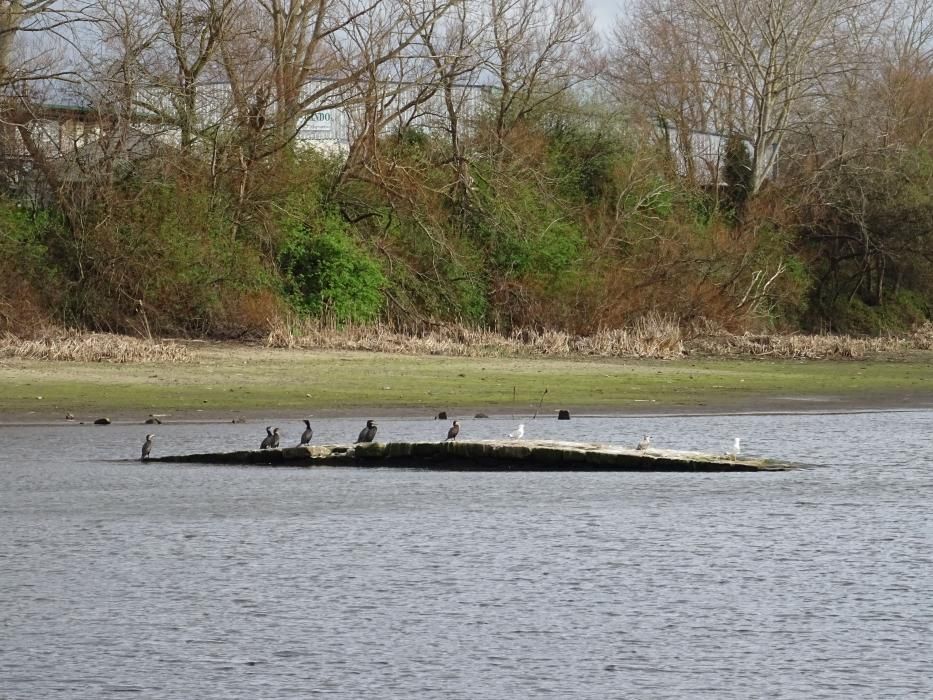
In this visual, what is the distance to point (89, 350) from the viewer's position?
27734 millimetres

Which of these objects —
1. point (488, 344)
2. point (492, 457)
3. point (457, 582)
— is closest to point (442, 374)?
point (488, 344)

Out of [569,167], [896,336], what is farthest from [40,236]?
[896,336]

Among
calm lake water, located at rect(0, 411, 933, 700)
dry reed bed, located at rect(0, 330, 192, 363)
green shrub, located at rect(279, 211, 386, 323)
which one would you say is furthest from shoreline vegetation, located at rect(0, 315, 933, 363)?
calm lake water, located at rect(0, 411, 933, 700)

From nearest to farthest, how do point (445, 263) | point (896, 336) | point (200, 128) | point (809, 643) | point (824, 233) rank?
point (809, 643) → point (200, 128) → point (445, 263) → point (896, 336) → point (824, 233)

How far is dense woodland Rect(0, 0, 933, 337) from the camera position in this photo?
34.6 m

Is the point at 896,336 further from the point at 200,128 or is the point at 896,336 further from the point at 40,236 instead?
the point at 40,236

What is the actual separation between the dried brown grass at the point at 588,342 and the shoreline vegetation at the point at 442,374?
0.17ft

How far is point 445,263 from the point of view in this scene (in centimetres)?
3978

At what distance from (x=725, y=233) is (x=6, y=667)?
38624 millimetres

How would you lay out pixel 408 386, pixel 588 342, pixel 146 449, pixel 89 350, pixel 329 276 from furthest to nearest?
pixel 329 276
pixel 588 342
pixel 89 350
pixel 408 386
pixel 146 449

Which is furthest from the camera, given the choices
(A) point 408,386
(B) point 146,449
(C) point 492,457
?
(A) point 408,386

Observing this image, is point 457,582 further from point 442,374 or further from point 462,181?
point 462,181

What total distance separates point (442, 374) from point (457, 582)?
17.4m

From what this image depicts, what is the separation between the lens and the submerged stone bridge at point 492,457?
1581cm
